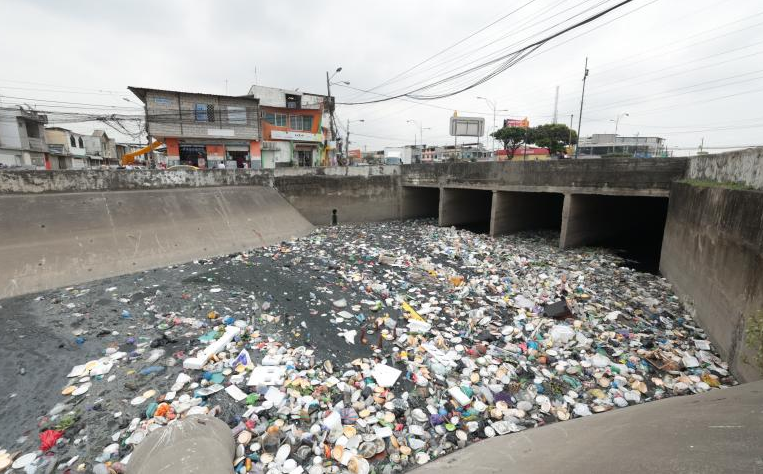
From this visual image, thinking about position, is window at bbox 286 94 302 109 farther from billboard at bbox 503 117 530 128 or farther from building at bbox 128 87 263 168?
billboard at bbox 503 117 530 128

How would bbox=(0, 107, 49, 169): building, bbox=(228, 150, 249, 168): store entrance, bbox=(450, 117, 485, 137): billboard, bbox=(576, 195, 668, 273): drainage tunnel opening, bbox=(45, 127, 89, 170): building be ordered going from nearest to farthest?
bbox=(576, 195, 668, 273): drainage tunnel opening < bbox=(228, 150, 249, 168): store entrance < bbox=(0, 107, 49, 169): building < bbox=(45, 127, 89, 170): building < bbox=(450, 117, 485, 137): billboard

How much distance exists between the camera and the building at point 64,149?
2817cm

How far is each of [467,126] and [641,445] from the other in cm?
3338

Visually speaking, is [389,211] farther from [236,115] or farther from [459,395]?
[459,395]

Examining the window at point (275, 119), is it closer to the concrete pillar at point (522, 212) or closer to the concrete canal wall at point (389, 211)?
the concrete canal wall at point (389, 211)

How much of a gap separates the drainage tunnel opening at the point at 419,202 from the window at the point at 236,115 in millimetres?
11069

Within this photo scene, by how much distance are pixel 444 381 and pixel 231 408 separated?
8.30ft

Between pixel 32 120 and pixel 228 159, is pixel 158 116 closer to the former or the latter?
pixel 228 159

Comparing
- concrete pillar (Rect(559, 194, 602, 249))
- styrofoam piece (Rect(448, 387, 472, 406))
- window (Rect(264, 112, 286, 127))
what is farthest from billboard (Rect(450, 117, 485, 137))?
styrofoam piece (Rect(448, 387, 472, 406))

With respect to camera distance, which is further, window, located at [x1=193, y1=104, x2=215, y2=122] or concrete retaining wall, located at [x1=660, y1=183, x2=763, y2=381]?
window, located at [x1=193, y1=104, x2=215, y2=122]

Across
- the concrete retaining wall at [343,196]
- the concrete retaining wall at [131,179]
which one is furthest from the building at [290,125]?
the concrete retaining wall at [131,179]

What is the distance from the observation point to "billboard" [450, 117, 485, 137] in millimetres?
32031

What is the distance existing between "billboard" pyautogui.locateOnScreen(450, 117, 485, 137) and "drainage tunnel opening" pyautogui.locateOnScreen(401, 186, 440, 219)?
16718 millimetres

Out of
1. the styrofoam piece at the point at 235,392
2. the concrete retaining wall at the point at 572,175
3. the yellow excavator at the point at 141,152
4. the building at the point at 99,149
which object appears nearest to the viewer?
the styrofoam piece at the point at 235,392
